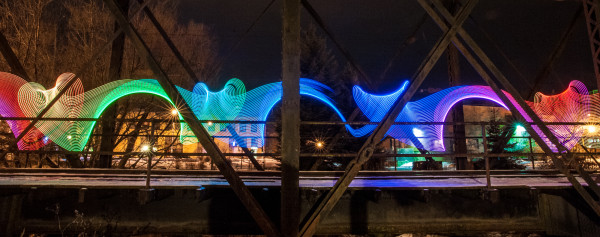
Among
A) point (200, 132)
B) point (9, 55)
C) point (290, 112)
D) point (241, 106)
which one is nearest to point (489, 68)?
Result: point (290, 112)

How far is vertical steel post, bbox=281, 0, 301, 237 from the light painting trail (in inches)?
168

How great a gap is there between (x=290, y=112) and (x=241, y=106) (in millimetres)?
5755

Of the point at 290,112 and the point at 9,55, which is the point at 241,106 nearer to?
the point at 290,112

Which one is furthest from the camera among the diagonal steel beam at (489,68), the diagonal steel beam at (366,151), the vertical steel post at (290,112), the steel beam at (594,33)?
the steel beam at (594,33)

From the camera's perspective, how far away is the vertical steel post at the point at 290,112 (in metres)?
4.61

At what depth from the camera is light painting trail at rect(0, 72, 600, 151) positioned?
899 centimetres

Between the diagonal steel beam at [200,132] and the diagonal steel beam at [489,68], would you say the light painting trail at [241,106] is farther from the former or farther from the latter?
the diagonal steel beam at [200,132]

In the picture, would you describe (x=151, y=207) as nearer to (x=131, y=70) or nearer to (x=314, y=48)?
(x=131, y=70)

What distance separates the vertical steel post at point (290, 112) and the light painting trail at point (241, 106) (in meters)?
4.27

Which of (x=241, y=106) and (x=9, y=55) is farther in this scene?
(x=241, y=106)

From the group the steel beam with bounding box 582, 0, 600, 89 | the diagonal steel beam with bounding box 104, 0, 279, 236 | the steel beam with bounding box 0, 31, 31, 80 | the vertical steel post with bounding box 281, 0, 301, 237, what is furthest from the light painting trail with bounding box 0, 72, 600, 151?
the vertical steel post with bounding box 281, 0, 301, 237

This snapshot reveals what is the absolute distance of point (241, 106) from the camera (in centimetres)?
1009

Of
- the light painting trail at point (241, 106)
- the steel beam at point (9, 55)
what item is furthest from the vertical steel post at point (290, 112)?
the steel beam at point (9, 55)

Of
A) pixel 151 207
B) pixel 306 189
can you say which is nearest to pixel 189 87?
pixel 151 207
